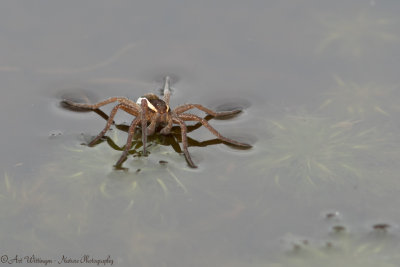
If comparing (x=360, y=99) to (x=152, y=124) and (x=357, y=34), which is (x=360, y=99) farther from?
(x=152, y=124)

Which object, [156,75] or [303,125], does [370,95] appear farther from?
[156,75]

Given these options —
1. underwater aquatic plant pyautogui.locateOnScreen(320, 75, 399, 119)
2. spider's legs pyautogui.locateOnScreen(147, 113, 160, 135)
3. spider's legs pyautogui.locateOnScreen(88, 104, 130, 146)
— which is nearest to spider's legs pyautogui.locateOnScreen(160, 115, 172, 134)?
spider's legs pyautogui.locateOnScreen(147, 113, 160, 135)

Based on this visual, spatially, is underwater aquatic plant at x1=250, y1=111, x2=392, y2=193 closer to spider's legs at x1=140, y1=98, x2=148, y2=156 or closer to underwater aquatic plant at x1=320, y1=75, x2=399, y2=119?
underwater aquatic plant at x1=320, y1=75, x2=399, y2=119

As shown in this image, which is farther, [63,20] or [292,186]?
[63,20]

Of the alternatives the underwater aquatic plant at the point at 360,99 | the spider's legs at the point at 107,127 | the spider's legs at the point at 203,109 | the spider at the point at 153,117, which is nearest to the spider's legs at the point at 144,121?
the spider at the point at 153,117

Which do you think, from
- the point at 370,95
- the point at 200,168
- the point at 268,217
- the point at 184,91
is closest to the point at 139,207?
the point at 200,168

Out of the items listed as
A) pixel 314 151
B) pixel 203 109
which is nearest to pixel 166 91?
pixel 203 109

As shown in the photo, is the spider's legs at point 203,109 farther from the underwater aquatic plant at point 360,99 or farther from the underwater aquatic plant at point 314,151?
the underwater aquatic plant at point 360,99
